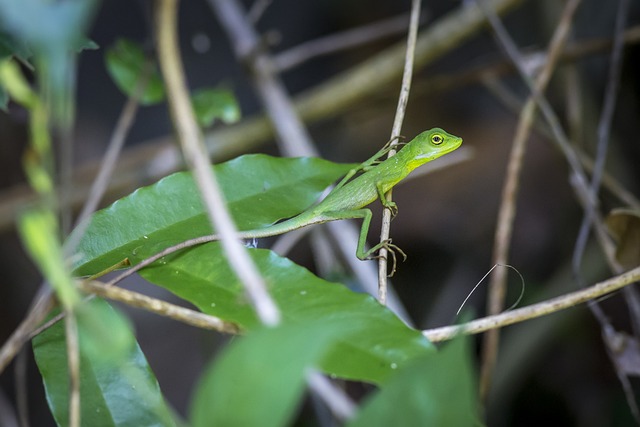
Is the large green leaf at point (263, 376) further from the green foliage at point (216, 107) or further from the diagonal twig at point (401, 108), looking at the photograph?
the green foliage at point (216, 107)

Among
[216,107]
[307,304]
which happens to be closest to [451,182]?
[216,107]

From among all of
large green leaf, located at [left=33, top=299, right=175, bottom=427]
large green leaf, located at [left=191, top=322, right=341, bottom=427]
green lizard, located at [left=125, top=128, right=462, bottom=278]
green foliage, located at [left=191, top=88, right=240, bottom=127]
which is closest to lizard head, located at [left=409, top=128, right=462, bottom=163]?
green lizard, located at [left=125, top=128, right=462, bottom=278]

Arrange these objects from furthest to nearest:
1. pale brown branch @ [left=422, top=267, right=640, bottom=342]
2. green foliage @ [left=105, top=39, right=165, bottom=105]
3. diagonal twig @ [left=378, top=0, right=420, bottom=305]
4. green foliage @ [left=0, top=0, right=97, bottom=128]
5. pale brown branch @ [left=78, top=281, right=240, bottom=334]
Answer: green foliage @ [left=105, top=39, right=165, bottom=105], diagonal twig @ [left=378, top=0, right=420, bottom=305], pale brown branch @ [left=422, top=267, right=640, bottom=342], pale brown branch @ [left=78, top=281, right=240, bottom=334], green foliage @ [left=0, top=0, right=97, bottom=128]

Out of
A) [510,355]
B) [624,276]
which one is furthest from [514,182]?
[510,355]

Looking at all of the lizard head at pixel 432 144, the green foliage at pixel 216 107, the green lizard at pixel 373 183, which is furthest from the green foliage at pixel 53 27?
the green foliage at pixel 216 107

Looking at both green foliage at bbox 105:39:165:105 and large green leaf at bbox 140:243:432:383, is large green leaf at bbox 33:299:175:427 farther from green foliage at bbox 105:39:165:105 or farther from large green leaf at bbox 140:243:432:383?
green foliage at bbox 105:39:165:105

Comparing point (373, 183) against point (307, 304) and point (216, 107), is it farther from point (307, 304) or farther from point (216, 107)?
point (307, 304)

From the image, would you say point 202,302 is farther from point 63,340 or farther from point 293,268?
point 63,340
